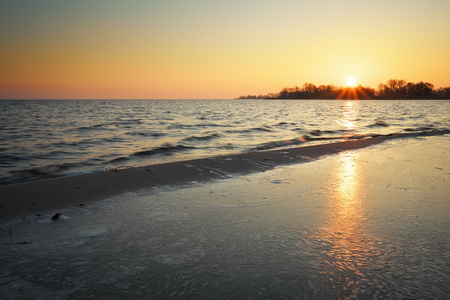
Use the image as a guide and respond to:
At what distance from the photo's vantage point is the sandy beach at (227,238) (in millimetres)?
2461

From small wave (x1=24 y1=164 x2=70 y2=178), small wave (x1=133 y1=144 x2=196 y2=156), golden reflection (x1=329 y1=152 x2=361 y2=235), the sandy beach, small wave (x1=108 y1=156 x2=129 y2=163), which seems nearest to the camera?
the sandy beach

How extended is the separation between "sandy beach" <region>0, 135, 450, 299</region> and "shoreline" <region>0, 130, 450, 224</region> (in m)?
0.04

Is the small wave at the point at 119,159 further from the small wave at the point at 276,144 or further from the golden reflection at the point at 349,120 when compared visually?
the golden reflection at the point at 349,120

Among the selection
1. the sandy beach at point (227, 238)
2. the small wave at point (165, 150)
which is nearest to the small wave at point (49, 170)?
the sandy beach at point (227, 238)

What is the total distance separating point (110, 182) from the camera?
6.36 m

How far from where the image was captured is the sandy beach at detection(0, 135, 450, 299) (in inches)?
96.9

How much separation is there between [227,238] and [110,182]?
382cm

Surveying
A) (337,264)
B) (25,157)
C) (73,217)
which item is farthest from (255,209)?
(25,157)

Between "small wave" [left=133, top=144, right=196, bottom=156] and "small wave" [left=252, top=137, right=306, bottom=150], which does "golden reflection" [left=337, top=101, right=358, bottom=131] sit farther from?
"small wave" [left=133, top=144, right=196, bottom=156]

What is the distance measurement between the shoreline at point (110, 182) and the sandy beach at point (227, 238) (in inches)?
1.6

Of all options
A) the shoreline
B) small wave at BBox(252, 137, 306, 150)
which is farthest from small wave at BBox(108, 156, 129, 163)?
small wave at BBox(252, 137, 306, 150)

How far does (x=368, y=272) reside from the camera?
2.64m

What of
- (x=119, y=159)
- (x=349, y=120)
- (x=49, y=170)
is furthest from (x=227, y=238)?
(x=349, y=120)

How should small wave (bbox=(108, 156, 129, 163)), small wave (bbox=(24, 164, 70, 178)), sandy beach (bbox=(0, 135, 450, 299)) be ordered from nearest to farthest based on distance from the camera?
sandy beach (bbox=(0, 135, 450, 299)), small wave (bbox=(24, 164, 70, 178)), small wave (bbox=(108, 156, 129, 163))
